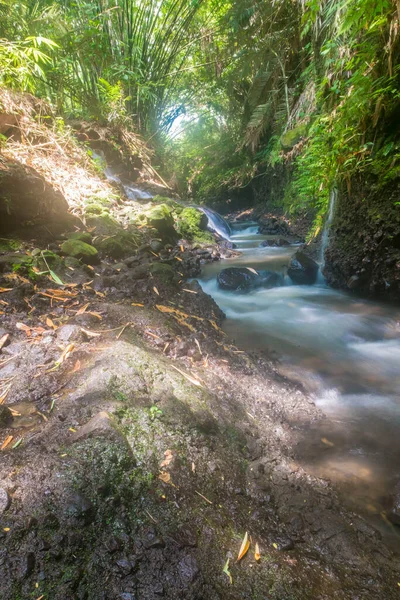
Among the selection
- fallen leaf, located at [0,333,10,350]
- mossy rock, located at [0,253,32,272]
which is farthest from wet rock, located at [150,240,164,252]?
fallen leaf, located at [0,333,10,350]

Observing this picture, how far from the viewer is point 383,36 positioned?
3.08m

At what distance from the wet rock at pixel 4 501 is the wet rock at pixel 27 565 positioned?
0.58 feet

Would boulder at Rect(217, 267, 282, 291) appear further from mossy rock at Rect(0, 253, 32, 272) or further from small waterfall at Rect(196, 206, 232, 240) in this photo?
small waterfall at Rect(196, 206, 232, 240)

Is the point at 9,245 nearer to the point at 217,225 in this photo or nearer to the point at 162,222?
the point at 162,222

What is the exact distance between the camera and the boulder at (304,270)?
525 cm

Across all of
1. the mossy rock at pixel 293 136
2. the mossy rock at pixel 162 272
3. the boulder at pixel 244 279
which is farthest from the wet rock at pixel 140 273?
the mossy rock at pixel 293 136

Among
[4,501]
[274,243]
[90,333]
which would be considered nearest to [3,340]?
[90,333]

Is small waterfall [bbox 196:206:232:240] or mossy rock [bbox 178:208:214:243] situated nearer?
mossy rock [bbox 178:208:214:243]

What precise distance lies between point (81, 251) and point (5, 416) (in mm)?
2586

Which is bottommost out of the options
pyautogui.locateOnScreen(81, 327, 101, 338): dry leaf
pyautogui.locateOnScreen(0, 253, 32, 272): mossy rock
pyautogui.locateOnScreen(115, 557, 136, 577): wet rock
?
pyautogui.locateOnScreen(115, 557, 136, 577): wet rock

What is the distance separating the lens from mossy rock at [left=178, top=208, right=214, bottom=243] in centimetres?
728

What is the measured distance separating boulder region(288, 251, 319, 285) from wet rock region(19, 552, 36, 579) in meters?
5.14

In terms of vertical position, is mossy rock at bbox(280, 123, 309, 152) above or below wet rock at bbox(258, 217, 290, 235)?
above

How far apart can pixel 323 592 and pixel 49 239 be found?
13.5 ft
